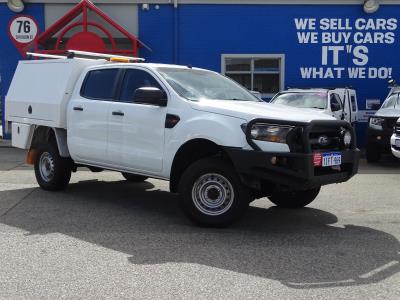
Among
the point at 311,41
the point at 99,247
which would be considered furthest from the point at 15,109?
the point at 311,41

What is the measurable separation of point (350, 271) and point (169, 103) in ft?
9.35

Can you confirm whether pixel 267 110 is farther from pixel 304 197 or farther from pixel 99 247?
pixel 99 247

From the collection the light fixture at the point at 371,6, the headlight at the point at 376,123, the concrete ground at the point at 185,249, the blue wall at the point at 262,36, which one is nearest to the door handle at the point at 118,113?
the concrete ground at the point at 185,249

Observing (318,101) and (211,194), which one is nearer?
(211,194)

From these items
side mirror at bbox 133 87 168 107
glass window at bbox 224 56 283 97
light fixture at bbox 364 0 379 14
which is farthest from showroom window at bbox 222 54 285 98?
side mirror at bbox 133 87 168 107

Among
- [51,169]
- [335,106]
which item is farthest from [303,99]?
[51,169]

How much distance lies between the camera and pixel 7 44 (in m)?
16.3

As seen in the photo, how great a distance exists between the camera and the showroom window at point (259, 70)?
16328mm

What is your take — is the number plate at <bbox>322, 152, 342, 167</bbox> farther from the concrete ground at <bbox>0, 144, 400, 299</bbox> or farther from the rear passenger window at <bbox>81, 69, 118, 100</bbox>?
the rear passenger window at <bbox>81, 69, 118, 100</bbox>

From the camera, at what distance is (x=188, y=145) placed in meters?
6.04

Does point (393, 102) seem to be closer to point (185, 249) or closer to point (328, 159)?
point (328, 159)

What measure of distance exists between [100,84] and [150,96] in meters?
1.51

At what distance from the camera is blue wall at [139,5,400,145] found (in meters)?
16.1

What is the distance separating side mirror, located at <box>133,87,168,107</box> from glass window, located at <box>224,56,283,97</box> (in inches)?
409
